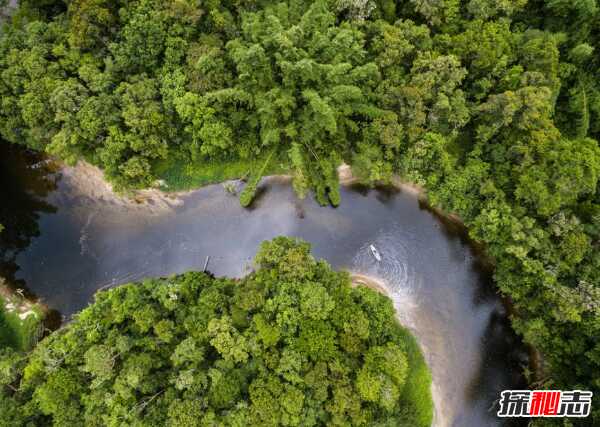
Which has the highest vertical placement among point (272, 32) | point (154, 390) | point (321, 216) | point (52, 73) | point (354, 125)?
point (272, 32)

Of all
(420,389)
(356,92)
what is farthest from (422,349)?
(356,92)

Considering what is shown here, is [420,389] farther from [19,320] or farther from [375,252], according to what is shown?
[19,320]

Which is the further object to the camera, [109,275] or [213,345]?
[109,275]

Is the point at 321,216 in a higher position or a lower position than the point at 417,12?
lower

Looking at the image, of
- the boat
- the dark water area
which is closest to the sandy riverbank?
the dark water area

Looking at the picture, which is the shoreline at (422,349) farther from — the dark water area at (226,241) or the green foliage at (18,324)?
the green foliage at (18,324)

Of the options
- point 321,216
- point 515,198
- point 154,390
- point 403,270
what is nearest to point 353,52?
point 321,216

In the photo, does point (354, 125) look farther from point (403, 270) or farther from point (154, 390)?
point (154, 390)
